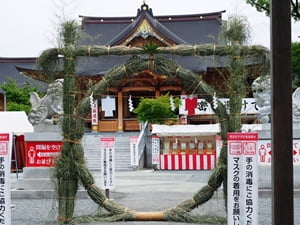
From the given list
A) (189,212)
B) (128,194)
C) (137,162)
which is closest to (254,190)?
(189,212)

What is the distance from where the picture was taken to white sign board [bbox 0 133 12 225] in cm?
737

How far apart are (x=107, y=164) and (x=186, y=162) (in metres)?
11.3

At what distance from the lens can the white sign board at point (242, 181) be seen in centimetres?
727

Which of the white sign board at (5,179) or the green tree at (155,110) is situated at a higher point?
the green tree at (155,110)

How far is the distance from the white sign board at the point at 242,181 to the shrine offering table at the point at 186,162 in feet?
55.4

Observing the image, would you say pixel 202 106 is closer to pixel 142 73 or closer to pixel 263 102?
pixel 263 102

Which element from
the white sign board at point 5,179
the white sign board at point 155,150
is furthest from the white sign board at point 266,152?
the white sign board at point 155,150

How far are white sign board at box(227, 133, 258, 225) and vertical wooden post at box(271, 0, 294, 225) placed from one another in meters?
2.43

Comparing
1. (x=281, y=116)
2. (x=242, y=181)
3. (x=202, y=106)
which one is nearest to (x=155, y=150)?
(x=202, y=106)

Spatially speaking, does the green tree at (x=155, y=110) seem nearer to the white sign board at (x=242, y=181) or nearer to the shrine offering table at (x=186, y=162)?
the shrine offering table at (x=186, y=162)

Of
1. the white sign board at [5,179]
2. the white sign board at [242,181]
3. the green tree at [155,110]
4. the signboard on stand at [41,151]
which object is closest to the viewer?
the white sign board at [242,181]

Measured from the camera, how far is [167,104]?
92.1 ft

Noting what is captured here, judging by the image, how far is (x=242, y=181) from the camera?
7398 mm

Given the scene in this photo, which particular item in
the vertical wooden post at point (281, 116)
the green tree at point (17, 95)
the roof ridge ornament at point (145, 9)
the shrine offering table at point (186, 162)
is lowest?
the shrine offering table at point (186, 162)
